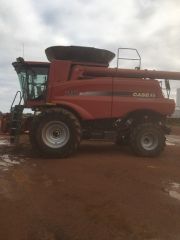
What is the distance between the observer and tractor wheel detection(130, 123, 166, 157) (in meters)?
13.4

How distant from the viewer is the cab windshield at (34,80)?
14.0 metres

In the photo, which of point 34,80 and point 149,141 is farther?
point 34,80

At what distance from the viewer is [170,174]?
33.4 feet

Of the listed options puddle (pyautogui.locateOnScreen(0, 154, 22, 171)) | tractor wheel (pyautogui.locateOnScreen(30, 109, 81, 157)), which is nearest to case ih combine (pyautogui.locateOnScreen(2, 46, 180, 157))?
tractor wheel (pyautogui.locateOnScreen(30, 109, 81, 157))

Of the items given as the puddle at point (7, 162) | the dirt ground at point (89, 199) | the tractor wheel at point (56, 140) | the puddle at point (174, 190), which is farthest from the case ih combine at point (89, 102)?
the puddle at point (174, 190)

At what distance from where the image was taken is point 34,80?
14.2 metres

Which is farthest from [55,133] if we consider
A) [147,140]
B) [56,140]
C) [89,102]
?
[147,140]

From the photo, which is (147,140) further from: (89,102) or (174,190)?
(174,190)

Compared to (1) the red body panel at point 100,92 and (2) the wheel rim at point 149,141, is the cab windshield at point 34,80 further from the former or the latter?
(2) the wheel rim at point 149,141

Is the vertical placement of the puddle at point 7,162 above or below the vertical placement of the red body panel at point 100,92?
below

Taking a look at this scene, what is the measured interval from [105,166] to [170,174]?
5.48ft

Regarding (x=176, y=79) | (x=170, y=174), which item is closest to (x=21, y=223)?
(x=170, y=174)

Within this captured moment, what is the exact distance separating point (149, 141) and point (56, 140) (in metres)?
2.75

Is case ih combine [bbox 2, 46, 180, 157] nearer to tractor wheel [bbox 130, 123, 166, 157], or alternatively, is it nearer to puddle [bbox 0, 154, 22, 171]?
tractor wheel [bbox 130, 123, 166, 157]
